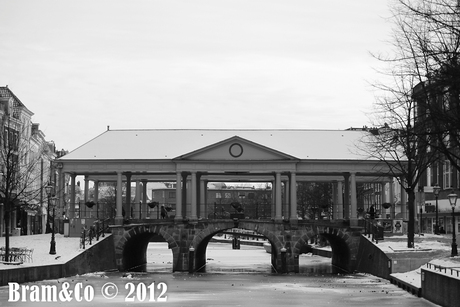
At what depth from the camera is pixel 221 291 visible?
4197 cm

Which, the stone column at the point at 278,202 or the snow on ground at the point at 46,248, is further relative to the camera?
the stone column at the point at 278,202

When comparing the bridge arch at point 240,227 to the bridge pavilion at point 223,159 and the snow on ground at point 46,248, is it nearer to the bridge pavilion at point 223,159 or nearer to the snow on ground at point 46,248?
the bridge pavilion at point 223,159

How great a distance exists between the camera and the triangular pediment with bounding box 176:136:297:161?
64188mm

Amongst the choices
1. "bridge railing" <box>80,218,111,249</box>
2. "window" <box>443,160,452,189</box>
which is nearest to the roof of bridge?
"bridge railing" <box>80,218,111,249</box>

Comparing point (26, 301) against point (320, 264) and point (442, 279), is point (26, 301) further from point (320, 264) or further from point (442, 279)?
point (320, 264)

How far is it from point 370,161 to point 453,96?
36.5 meters

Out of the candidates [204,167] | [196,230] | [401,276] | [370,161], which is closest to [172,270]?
[196,230]

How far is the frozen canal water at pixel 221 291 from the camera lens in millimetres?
35188

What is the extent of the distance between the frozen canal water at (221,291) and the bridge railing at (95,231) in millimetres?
2649

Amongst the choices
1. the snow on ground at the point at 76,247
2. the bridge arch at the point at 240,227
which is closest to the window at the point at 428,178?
the snow on ground at the point at 76,247

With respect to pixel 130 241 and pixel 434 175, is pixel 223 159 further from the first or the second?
pixel 434 175

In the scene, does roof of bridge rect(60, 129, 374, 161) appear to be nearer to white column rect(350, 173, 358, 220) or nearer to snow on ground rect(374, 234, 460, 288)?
white column rect(350, 173, 358, 220)

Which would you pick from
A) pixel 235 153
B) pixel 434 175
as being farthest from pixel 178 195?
pixel 434 175

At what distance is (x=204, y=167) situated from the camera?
6450cm
